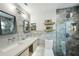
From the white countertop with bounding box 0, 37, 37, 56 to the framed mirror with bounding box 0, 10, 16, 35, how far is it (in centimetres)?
28

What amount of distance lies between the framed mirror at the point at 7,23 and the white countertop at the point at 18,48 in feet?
0.91

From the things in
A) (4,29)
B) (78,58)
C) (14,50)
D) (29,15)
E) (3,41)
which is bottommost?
(78,58)

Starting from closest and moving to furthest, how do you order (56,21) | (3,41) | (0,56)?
(3,41), (0,56), (56,21)

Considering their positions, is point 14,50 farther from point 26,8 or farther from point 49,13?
point 49,13

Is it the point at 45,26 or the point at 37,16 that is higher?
the point at 37,16

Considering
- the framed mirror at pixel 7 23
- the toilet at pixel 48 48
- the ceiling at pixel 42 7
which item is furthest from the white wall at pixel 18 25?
the toilet at pixel 48 48

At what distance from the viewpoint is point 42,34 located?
2.03 meters

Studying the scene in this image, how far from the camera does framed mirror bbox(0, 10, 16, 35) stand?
1.70 m

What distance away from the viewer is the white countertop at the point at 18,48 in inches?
71.2

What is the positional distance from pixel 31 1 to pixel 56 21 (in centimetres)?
63

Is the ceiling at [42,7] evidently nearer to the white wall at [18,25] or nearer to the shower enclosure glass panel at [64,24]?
the shower enclosure glass panel at [64,24]

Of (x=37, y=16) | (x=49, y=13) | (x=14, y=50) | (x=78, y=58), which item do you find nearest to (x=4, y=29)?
(x=14, y=50)

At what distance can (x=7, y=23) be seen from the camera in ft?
6.05

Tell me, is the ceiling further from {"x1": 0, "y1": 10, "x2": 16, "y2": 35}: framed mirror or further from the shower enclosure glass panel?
{"x1": 0, "y1": 10, "x2": 16, "y2": 35}: framed mirror
